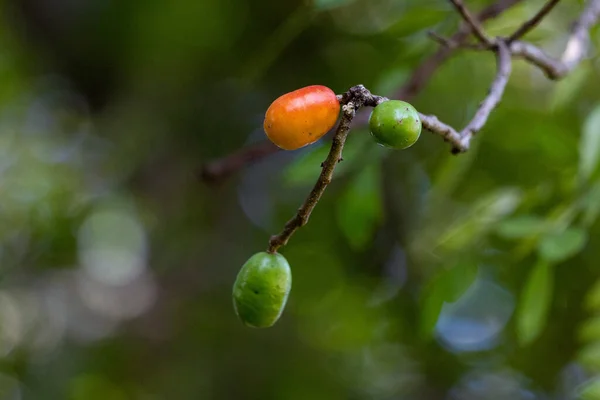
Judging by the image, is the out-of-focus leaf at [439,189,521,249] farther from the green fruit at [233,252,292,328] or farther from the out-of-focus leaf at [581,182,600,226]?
the green fruit at [233,252,292,328]

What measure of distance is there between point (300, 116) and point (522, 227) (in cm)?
86

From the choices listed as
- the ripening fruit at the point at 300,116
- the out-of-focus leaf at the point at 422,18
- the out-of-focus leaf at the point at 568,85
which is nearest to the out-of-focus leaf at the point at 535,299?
the out-of-focus leaf at the point at 568,85

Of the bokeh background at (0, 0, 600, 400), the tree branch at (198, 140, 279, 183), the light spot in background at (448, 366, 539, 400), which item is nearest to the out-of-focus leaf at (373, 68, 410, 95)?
the bokeh background at (0, 0, 600, 400)

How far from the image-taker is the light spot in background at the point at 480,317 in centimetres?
227

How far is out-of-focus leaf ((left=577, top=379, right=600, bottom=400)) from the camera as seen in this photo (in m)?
1.40

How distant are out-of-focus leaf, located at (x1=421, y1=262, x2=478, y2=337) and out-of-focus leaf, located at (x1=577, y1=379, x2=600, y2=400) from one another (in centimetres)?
33

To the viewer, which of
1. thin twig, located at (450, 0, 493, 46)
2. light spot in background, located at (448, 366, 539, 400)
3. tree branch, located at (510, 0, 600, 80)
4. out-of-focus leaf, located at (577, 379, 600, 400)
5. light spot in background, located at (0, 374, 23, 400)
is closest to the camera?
thin twig, located at (450, 0, 493, 46)

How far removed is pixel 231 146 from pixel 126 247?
125 cm

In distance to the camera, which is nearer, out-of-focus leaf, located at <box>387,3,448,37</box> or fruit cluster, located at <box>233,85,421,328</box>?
fruit cluster, located at <box>233,85,421,328</box>

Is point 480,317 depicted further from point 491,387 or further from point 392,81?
point 392,81

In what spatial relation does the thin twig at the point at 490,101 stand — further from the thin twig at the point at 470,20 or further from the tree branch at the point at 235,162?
the tree branch at the point at 235,162

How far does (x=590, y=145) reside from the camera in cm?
132

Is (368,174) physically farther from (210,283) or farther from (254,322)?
(210,283)

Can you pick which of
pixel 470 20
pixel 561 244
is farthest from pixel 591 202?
pixel 470 20
